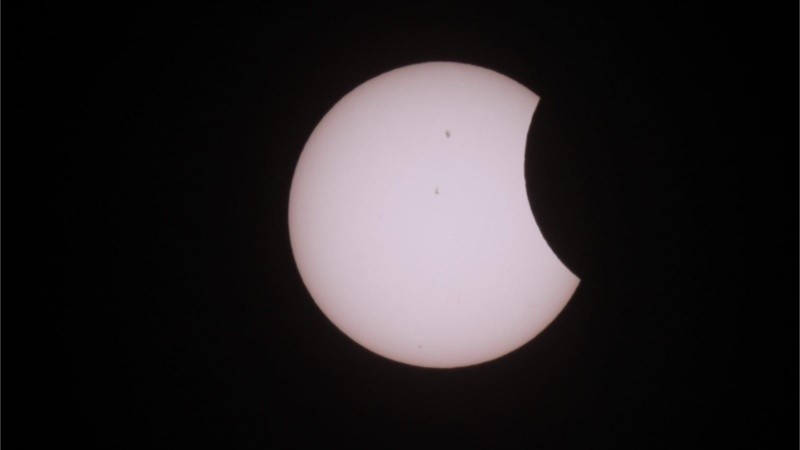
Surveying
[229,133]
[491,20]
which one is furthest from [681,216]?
[229,133]

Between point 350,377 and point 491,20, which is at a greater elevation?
point 491,20

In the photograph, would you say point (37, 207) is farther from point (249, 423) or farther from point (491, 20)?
point (491, 20)

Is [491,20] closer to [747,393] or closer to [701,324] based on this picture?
[701,324]

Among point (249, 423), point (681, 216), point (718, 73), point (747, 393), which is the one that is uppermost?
point (718, 73)

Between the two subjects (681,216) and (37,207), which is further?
(37,207)

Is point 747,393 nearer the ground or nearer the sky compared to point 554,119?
nearer the ground

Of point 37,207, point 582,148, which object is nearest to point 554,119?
point 582,148
